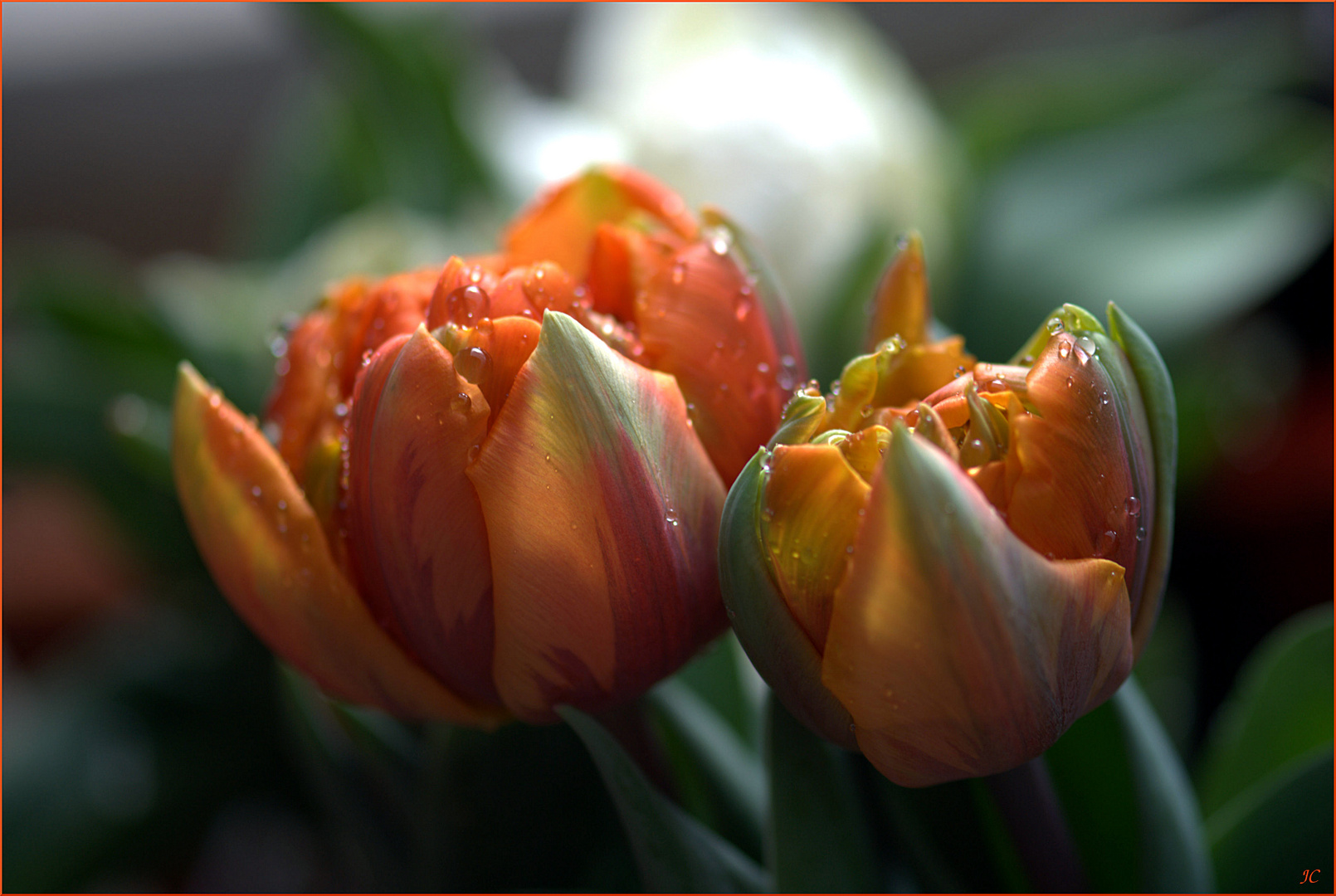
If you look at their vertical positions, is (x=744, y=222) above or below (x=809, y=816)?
above

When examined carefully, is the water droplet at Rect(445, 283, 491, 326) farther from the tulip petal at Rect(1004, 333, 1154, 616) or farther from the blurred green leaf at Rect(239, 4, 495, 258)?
the blurred green leaf at Rect(239, 4, 495, 258)

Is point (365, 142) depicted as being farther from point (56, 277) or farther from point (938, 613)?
point (938, 613)

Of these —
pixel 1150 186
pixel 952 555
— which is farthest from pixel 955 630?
pixel 1150 186

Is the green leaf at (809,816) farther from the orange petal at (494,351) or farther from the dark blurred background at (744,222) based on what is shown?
the dark blurred background at (744,222)

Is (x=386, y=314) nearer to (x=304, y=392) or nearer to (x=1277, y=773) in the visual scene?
(x=304, y=392)

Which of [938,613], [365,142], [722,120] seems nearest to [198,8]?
[365,142]
